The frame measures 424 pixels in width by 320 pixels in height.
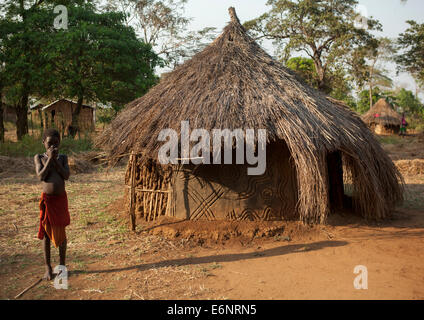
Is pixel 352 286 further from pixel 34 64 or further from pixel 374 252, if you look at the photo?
pixel 34 64

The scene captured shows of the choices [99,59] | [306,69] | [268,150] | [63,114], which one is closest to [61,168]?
[268,150]

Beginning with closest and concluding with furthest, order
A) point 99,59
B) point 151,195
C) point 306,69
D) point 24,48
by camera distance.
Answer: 1. point 151,195
2. point 24,48
3. point 99,59
4. point 306,69

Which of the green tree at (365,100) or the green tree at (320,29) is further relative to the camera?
the green tree at (365,100)

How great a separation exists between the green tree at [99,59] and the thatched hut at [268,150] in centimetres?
781

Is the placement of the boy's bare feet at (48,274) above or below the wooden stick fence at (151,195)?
below

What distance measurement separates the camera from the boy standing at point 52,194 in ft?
12.1

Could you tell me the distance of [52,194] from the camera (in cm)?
374

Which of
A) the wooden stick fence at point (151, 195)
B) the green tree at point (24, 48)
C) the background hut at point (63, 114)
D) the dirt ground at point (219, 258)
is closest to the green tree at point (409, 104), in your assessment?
the background hut at point (63, 114)

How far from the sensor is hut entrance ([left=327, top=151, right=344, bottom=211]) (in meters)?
6.50

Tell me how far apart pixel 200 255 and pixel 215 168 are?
4.60ft

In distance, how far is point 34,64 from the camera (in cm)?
1286

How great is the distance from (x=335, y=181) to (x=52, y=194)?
16.6 feet

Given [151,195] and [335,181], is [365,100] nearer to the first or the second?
[335,181]

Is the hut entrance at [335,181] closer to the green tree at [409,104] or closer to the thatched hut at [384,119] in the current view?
the thatched hut at [384,119]
